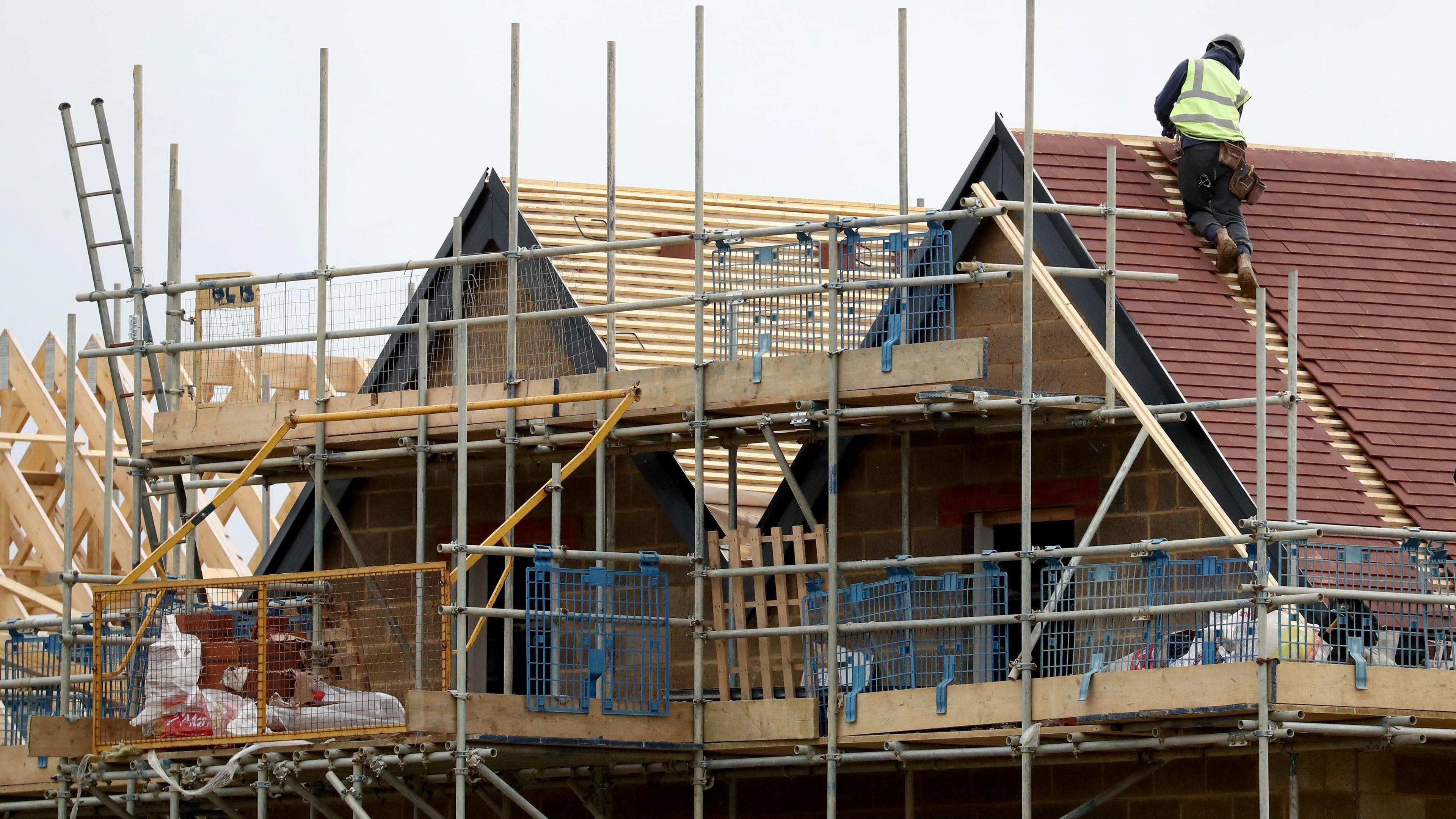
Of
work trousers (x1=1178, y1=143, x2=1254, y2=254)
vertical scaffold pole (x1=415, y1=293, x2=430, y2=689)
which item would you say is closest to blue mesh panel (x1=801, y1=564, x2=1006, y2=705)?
vertical scaffold pole (x1=415, y1=293, x2=430, y2=689)

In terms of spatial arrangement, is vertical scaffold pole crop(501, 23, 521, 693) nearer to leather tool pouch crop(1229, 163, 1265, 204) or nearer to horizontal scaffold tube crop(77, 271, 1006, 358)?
horizontal scaffold tube crop(77, 271, 1006, 358)

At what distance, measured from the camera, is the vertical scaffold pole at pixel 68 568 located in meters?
21.7

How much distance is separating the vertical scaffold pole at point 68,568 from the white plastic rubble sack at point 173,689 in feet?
4.15

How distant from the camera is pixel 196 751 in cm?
2025

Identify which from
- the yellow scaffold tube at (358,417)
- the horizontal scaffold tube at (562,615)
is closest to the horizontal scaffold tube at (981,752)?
the horizontal scaffold tube at (562,615)

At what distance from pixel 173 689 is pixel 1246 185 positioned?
9.68m

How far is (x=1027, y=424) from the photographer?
18875mm

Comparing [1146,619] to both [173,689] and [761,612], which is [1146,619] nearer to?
[761,612]

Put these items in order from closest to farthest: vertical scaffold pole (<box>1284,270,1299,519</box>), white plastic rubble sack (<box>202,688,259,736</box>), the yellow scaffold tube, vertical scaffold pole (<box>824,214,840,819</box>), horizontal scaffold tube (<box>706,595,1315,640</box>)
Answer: horizontal scaffold tube (<box>706,595,1315,640</box>) < vertical scaffold pole (<box>1284,270,1299,519</box>) < vertical scaffold pole (<box>824,214,840,819</box>) < white plastic rubble sack (<box>202,688,259,736</box>) < the yellow scaffold tube

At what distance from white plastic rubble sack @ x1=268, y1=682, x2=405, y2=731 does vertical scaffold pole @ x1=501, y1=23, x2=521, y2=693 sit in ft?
4.00

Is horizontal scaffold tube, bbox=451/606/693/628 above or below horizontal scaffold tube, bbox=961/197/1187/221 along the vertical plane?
below

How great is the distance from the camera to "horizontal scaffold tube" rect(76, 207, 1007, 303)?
20016mm

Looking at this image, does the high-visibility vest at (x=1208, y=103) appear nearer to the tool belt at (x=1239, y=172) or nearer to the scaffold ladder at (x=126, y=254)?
the tool belt at (x=1239, y=172)

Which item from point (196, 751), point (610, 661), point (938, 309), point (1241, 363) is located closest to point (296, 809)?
point (196, 751)
